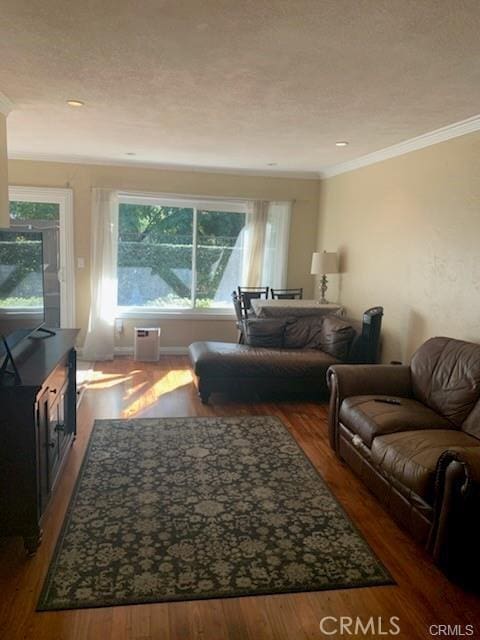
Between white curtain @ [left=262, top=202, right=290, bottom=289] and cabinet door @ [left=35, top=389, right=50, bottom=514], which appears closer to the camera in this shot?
cabinet door @ [left=35, top=389, right=50, bottom=514]

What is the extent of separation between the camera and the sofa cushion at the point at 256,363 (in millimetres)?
4488

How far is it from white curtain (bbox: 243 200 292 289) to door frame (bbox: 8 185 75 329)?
2300 millimetres

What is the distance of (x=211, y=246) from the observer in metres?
6.46

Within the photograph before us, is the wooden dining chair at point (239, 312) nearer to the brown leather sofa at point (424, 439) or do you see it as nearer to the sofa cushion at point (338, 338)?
the sofa cushion at point (338, 338)

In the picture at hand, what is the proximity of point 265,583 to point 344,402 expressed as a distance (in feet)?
4.97

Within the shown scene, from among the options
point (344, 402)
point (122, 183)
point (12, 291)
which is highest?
point (122, 183)

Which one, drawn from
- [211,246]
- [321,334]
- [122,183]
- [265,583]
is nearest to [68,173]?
[122,183]

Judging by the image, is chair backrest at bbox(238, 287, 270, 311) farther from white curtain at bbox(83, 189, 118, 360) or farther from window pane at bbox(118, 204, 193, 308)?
white curtain at bbox(83, 189, 118, 360)

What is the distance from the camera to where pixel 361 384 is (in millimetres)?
3436

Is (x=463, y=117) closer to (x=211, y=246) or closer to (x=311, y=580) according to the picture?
(x=311, y=580)

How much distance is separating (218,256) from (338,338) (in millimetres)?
2477

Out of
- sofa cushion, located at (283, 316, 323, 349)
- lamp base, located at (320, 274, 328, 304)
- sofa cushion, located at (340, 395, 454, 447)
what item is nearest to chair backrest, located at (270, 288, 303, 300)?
lamp base, located at (320, 274, 328, 304)

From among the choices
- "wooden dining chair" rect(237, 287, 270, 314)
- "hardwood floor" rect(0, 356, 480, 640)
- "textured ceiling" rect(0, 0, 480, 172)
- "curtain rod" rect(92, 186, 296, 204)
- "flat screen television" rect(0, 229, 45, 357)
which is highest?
"textured ceiling" rect(0, 0, 480, 172)

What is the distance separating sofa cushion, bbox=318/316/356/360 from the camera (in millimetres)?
4672
